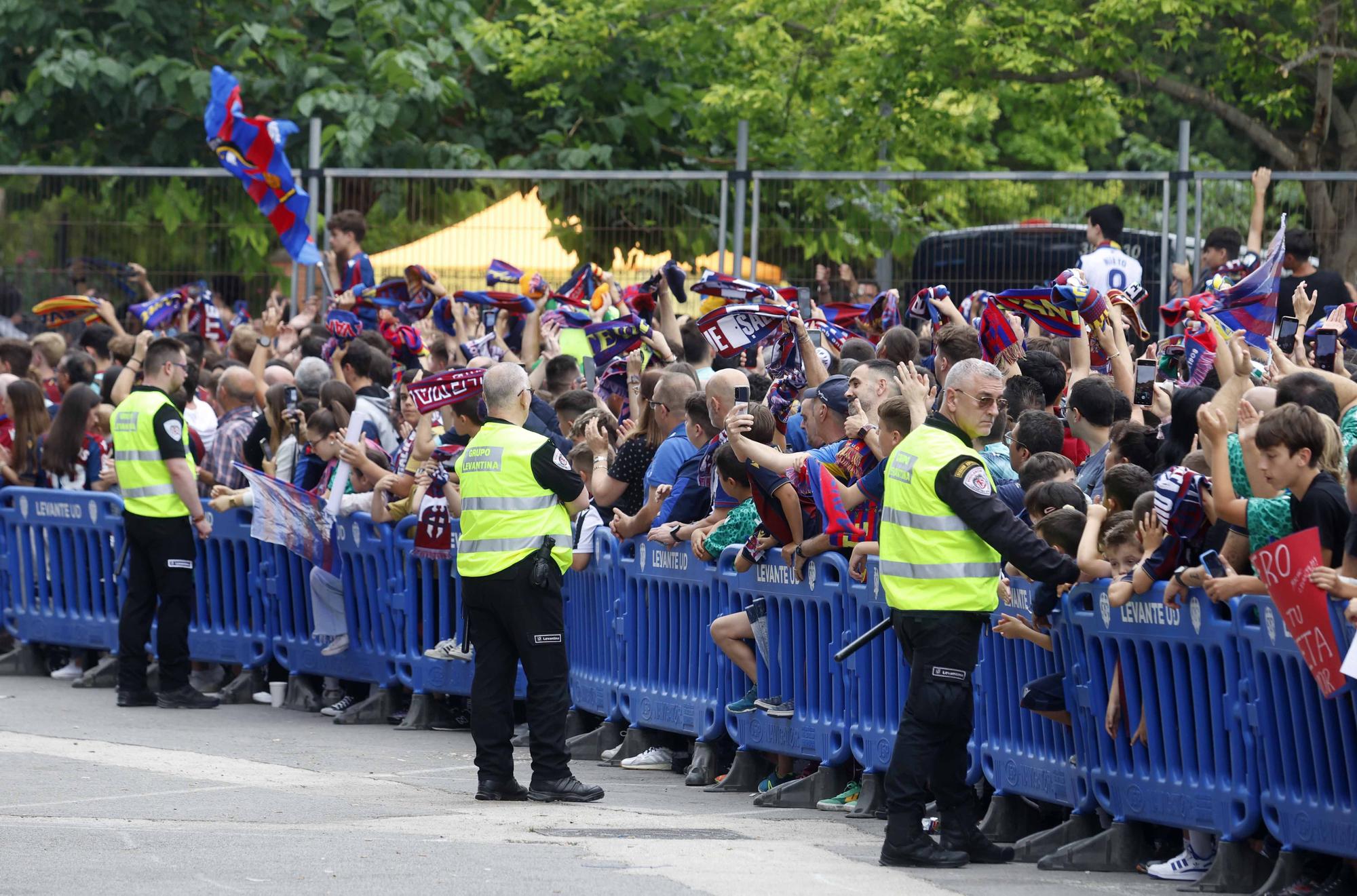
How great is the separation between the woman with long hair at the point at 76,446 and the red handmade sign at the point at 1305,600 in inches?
386

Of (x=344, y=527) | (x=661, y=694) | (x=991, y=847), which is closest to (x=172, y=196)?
(x=344, y=527)

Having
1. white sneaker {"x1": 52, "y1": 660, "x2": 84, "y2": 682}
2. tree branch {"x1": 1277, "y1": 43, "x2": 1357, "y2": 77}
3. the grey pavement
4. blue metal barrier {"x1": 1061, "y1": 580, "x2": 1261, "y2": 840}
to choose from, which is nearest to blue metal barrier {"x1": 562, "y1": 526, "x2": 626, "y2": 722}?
the grey pavement

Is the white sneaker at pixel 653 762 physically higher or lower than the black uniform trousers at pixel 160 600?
lower

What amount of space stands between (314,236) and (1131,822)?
11.3m

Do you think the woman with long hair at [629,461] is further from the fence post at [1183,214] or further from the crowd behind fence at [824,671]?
the fence post at [1183,214]

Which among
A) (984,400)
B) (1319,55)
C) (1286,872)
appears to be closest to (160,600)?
(984,400)

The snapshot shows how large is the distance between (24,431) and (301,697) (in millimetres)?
3414

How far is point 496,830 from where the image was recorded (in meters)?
8.84

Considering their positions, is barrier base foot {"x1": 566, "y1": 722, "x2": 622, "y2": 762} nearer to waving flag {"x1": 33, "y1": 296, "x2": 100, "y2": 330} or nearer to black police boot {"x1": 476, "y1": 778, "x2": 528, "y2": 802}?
black police boot {"x1": 476, "y1": 778, "x2": 528, "y2": 802}

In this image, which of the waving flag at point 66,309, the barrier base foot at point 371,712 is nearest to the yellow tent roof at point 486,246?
the waving flag at point 66,309

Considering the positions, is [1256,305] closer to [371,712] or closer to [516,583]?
[516,583]

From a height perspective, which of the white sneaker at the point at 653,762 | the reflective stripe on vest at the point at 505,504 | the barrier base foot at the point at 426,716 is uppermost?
the reflective stripe on vest at the point at 505,504

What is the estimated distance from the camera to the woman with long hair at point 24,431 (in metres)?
15.0

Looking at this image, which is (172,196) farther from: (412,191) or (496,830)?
(496,830)
